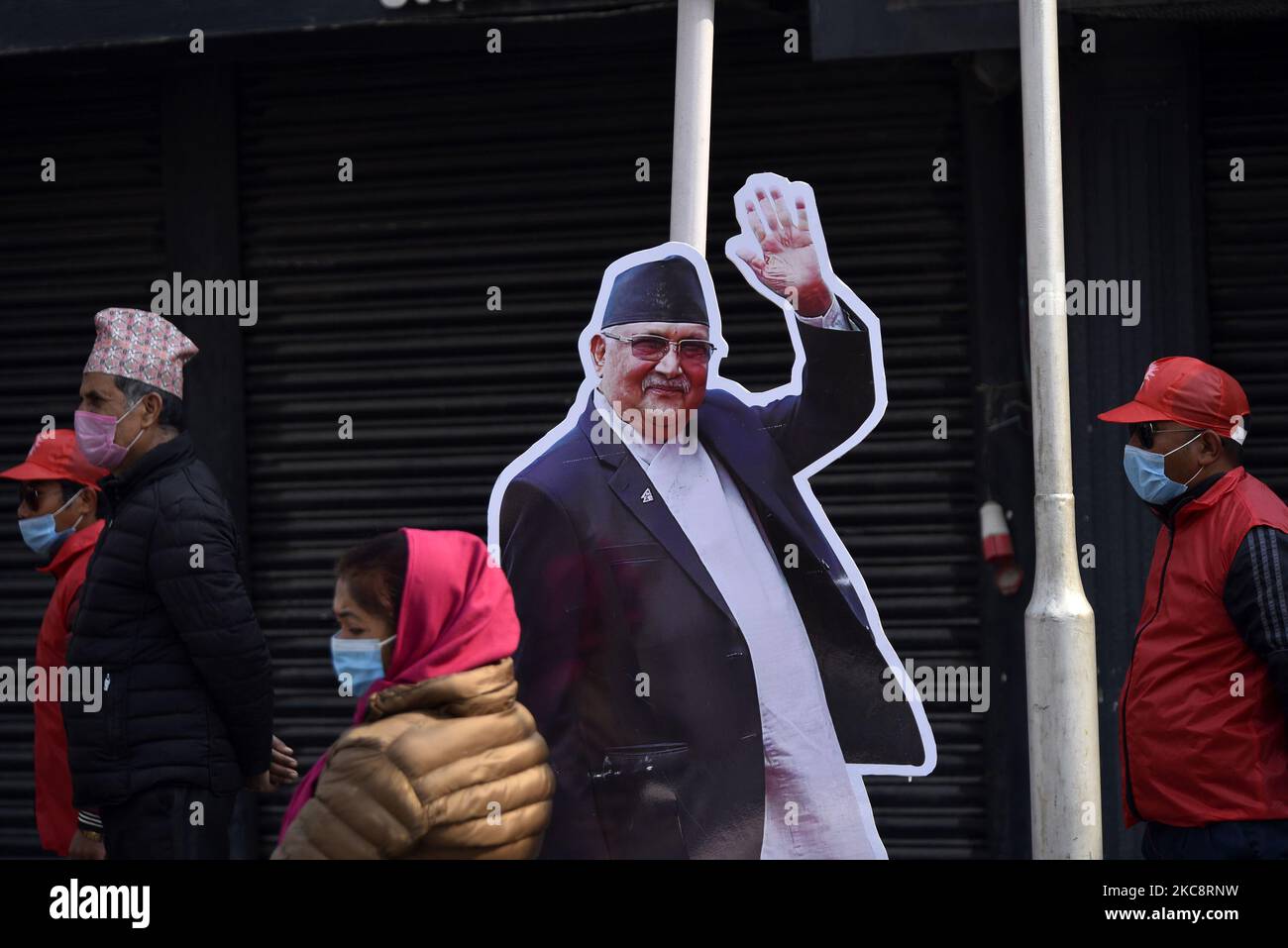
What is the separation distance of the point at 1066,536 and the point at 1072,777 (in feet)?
2.51

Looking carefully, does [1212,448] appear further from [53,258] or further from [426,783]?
[53,258]

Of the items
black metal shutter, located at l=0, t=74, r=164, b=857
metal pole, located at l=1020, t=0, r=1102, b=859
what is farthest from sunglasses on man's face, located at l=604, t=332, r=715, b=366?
black metal shutter, located at l=0, t=74, r=164, b=857

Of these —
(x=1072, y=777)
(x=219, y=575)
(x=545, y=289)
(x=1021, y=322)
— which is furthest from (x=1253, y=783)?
(x=545, y=289)

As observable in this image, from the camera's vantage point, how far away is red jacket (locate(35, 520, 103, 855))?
4.38 meters

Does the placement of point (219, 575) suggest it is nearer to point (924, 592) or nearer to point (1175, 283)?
point (924, 592)

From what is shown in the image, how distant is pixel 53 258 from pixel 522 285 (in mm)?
2172

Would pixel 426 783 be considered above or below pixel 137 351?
below

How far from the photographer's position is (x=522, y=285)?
5754mm

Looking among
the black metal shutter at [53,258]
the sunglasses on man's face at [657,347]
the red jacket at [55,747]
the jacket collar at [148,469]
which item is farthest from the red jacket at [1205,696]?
the black metal shutter at [53,258]

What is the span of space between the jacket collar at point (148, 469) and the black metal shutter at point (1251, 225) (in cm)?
393

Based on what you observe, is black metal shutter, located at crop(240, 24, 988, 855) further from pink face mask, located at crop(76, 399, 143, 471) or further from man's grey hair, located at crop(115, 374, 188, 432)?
pink face mask, located at crop(76, 399, 143, 471)

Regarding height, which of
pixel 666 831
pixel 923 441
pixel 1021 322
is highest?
pixel 1021 322

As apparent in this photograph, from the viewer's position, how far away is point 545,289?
575cm

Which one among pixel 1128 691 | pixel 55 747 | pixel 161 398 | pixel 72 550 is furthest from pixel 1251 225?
pixel 55 747
